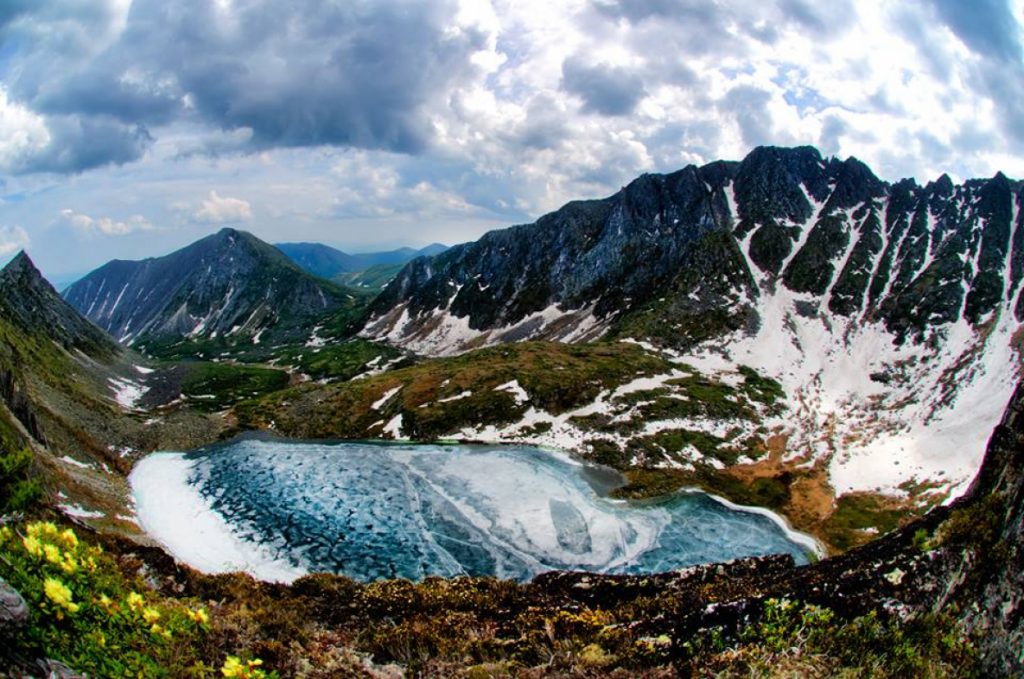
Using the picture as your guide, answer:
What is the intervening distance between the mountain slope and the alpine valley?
73 centimetres

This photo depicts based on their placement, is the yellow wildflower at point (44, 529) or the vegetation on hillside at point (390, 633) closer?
the vegetation on hillside at point (390, 633)

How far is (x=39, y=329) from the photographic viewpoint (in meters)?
124

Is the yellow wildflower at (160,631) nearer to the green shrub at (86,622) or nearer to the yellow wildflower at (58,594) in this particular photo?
the green shrub at (86,622)

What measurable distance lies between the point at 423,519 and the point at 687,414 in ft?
162

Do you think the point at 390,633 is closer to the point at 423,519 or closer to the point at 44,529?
the point at 44,529

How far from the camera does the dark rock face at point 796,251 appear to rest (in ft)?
424

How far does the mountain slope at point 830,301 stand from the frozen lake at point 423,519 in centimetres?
2792

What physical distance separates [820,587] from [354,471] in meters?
61.4

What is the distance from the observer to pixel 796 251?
159000 millimetres

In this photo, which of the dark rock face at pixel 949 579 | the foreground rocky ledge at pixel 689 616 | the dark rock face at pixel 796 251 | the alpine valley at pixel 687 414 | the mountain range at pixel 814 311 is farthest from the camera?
the dark rock face at pixel 796 251

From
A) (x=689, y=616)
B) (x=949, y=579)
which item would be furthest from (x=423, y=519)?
(x=949, y=579)

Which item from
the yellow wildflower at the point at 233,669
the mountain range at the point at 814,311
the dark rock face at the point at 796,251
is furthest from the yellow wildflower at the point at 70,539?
the dark rock face at the point at 796,251

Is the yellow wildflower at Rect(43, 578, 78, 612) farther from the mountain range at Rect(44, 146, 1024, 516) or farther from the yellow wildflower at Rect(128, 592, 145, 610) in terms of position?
the mountain range at Rect(44, 146, 1024, 516)

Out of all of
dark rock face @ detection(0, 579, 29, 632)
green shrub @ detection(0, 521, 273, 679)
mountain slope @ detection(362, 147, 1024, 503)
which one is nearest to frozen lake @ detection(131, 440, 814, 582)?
mountain slope @ detection(362, 147, 1024, 503)
